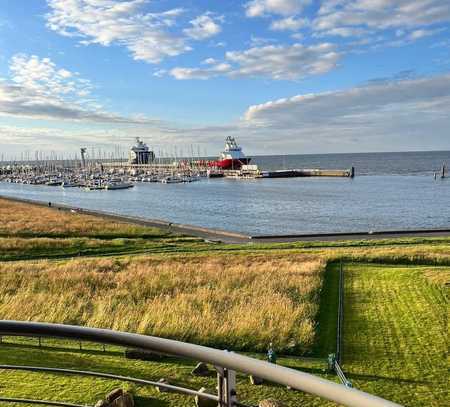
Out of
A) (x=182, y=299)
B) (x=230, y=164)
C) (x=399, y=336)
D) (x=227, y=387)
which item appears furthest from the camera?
(x=230, y=164)

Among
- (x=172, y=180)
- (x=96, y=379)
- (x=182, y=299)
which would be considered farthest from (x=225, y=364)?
(x=172, y=180)

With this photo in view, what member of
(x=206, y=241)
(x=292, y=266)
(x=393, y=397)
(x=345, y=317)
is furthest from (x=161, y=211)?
(x=393, y=397)

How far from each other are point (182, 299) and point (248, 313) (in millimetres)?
2693

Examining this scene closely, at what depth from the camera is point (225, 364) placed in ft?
6.98

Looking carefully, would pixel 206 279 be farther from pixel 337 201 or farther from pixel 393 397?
pixel 337 201

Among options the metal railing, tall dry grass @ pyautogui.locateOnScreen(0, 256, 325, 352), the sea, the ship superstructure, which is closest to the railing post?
the metal railing

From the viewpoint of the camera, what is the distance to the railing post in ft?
7.35

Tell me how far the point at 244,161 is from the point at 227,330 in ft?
506

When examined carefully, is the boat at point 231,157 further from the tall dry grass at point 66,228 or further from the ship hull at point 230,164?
the tall dry grass at point 66,228

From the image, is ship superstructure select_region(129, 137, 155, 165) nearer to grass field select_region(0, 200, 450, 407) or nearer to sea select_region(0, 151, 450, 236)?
sea select_region(0, 151, 450, 236)

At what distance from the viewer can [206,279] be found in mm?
19531

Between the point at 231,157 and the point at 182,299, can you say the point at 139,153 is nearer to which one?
the point at 231,157

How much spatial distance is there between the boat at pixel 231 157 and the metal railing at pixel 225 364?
157m

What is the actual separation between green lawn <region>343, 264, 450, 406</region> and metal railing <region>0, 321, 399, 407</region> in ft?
27.9
